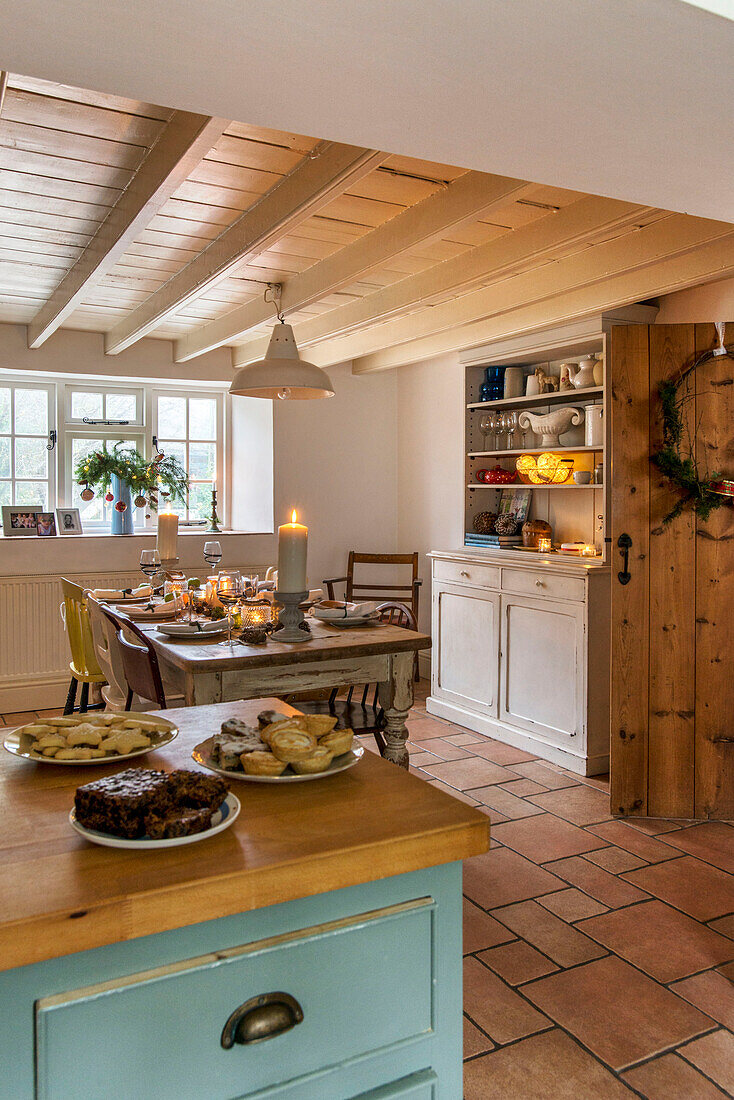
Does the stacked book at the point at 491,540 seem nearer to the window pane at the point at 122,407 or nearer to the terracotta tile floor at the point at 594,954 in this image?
the terracotta tile floor at the point at 594,954

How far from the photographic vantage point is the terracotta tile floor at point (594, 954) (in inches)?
79.9

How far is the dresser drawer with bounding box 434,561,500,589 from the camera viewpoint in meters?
4.82

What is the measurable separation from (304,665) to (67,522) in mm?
3474

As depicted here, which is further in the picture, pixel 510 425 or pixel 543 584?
pixel 510 425

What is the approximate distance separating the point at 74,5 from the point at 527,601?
3698mm

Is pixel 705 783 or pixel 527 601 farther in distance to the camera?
pixel 527 601

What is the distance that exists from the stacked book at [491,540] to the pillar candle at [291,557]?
2350 millimetres

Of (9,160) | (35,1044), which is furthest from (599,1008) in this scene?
(9,160)

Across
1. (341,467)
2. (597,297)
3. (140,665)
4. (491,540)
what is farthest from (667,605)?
(341,467)

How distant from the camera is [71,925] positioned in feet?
2.94

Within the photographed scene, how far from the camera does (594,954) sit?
253 cm

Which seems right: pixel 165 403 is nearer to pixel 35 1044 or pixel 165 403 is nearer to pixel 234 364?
pixel 234 364

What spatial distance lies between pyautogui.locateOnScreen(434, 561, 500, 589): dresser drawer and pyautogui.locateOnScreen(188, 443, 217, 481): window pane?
2.13 metres

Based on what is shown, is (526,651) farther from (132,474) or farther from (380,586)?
(132,474)
